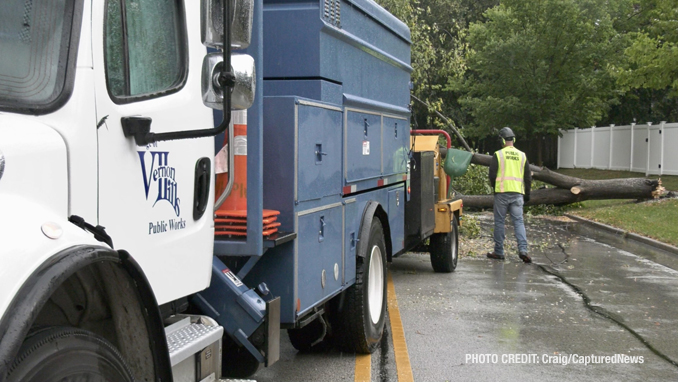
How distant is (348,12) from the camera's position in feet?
20.2

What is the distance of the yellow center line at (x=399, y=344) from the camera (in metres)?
6.22

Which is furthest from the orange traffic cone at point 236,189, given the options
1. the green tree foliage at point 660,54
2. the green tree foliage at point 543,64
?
the green tree foliage at point 543,64

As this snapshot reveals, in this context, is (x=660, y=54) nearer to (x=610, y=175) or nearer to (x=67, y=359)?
(x=610, y=175)

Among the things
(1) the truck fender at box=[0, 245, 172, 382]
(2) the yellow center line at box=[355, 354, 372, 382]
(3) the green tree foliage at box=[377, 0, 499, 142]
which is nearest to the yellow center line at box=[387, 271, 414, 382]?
(2) the yellow center line at box=[355, 354, 372, 382]

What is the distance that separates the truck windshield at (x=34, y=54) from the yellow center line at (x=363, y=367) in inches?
153

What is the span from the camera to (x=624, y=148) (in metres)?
34.6

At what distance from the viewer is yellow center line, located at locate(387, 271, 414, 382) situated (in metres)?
6.22

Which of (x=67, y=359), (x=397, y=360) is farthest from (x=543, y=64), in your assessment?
(x=67, y=359)

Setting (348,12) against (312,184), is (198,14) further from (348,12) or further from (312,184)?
(348,12)

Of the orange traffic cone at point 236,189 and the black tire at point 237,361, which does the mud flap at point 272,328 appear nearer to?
the black tire at point 237,361

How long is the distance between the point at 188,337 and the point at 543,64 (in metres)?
32.8

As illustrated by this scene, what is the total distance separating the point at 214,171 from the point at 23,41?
4.92ft

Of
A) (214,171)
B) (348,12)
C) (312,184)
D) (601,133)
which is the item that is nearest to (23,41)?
(214,171)

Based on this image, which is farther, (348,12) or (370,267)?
(370,267)
